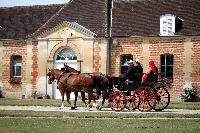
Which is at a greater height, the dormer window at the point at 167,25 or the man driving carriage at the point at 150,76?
the dormer window at the point at 167,25

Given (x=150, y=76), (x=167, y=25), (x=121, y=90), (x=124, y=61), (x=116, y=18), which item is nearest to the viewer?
(x=150, y=76)

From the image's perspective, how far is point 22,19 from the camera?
35.1m

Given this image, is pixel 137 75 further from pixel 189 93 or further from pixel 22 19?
pixel 22 19

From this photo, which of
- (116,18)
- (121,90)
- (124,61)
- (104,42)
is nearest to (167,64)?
(124,61)

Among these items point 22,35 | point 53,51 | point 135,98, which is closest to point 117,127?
point 135,98

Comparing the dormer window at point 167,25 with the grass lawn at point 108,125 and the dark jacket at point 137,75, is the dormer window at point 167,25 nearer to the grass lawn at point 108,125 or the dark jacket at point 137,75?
the dark jacket at point 137,75

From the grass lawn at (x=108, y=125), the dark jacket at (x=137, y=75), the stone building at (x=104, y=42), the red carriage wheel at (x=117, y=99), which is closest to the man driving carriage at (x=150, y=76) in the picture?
the dark jacket at (x=137, y=75)

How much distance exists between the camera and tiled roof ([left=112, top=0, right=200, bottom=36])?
95.2 feet

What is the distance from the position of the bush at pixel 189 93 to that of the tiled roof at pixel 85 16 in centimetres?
647

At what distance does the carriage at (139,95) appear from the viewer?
16.6m

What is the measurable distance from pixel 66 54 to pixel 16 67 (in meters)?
4.52

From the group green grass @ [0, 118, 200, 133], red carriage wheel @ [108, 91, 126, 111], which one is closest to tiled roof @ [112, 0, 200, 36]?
red carriage wheel @ [108, 91, 126, 111]

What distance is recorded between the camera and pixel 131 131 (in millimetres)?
10422

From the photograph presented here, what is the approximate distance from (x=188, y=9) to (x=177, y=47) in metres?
3.16
